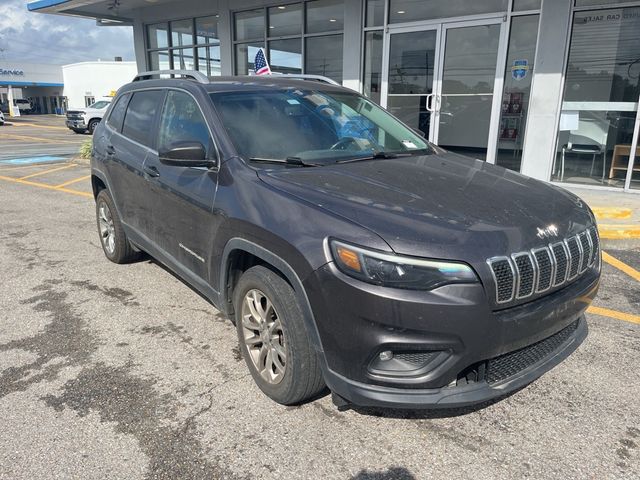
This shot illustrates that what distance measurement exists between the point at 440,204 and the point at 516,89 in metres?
7.76

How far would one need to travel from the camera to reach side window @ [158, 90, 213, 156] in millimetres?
3326

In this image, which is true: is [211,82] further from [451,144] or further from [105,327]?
[451,144]

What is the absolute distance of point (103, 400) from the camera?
2828mm

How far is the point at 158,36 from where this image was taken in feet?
54.2

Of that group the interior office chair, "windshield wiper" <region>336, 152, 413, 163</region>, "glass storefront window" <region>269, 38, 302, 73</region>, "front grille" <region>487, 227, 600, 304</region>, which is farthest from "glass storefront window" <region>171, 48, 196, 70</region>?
"front grille" <region>487, 227, 600, 304</region>

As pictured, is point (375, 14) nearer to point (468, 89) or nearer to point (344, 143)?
point (468, 89)

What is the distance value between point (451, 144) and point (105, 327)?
8.68 m

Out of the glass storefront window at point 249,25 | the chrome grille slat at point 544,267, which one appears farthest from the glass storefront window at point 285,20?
the chrome grille slat at point 544,267

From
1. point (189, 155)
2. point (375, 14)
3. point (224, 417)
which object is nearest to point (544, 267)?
point (224, 417)

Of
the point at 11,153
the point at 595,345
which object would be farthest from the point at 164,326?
the point at 11,153

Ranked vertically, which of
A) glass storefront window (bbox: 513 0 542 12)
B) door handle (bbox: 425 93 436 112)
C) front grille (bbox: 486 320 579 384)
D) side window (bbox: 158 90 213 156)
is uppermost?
glass storefront window (bbox: 513 0 542 12)

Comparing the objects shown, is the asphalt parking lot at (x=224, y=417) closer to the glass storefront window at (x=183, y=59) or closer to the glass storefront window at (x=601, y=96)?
the glass storefront window at (x=601, y=96)

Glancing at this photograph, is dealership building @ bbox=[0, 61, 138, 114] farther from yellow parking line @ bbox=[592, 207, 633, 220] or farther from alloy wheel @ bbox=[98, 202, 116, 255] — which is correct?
yellow parking line @ bbox=[592, 207, 633, 220]

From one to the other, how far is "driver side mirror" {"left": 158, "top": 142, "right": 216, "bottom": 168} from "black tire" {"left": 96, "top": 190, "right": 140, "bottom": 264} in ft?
6.49
